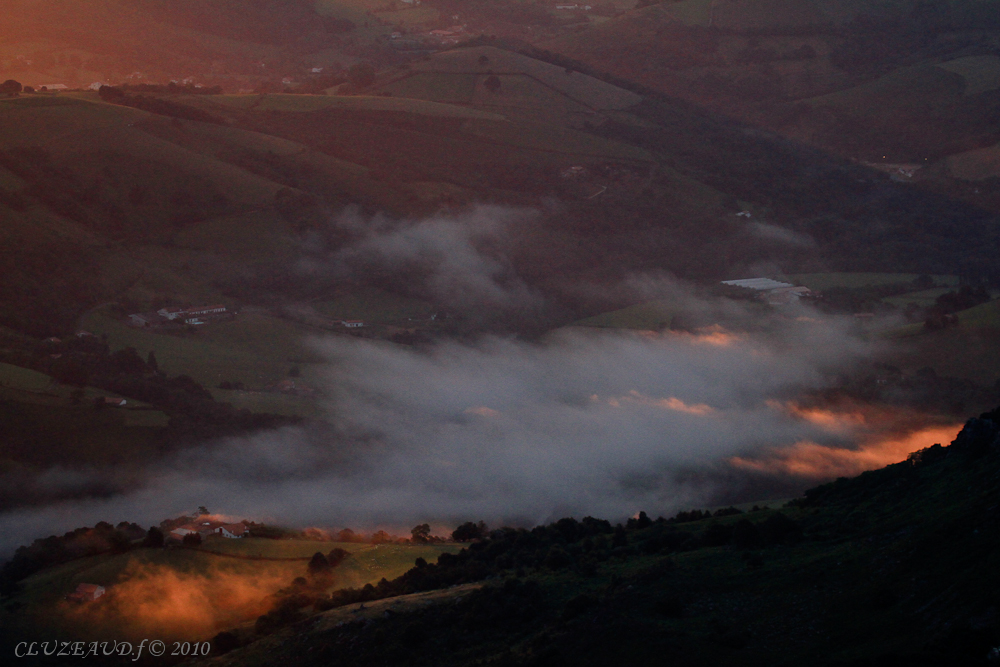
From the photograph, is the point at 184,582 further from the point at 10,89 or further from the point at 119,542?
the point at 10,89

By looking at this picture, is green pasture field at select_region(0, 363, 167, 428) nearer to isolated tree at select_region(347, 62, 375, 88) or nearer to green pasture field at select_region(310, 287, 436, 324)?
green pasture field at select_region(310, 287, 436, 324)

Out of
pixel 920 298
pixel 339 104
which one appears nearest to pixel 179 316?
pixel 339 104

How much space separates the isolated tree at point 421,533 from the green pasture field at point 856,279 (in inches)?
1913

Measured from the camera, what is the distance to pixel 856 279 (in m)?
79.2

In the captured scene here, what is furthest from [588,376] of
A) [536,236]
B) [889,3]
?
[889,3]

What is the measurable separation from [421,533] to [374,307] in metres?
35.0

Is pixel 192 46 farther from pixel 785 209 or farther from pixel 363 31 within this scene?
pixel 785 209

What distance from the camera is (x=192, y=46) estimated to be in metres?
152

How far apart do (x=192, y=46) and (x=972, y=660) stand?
522ft

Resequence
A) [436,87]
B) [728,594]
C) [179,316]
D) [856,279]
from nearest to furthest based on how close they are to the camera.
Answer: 1. [728,594]
2. [179,316]
3. [856,279]
4. [436,87]

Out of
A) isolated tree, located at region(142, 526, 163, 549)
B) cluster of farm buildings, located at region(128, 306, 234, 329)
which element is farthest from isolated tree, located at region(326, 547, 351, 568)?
cluster of farm buildings, located at region(128, 306, 234, 329)

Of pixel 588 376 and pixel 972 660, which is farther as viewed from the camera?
pixel 588 376

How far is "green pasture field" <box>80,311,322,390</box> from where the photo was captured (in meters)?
56.0

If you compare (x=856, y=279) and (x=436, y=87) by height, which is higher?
(x=436, y=87)
